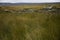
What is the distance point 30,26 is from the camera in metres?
0.82

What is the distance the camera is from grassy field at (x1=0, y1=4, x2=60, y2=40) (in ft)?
2.66

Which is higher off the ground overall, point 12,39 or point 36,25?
point 36,25

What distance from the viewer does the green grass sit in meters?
0.81

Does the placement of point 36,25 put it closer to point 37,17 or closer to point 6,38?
point 37,17

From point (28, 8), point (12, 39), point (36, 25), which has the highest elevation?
point (28, 8)

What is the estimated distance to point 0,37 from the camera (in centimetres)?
85

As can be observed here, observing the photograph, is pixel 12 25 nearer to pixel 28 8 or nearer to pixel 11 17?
pixel 11 17

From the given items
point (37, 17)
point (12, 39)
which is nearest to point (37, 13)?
point (37, 17)

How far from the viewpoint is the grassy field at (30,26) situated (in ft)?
2.66

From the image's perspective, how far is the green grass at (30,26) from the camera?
0.81 m

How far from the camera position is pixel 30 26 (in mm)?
823

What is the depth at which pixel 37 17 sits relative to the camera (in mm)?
814

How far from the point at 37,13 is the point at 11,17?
0.19 m

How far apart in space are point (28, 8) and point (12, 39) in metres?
0.26
